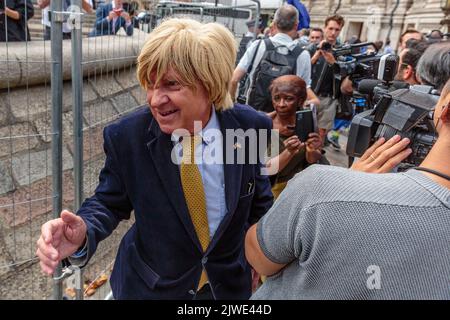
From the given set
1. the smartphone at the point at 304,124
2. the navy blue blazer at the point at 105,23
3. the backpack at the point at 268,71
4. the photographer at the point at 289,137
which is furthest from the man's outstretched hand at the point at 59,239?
the backpack at the point at 268,71

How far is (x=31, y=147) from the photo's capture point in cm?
241

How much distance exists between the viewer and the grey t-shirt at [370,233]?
78cm

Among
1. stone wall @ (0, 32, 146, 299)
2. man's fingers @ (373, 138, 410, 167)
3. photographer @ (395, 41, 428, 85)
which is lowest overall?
stone wall @ (0, 32, 146, 299)

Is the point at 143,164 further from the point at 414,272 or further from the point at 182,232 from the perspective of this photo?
the point at 414,272

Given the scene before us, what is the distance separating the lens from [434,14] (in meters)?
17.7

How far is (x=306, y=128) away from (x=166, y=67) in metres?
1.43

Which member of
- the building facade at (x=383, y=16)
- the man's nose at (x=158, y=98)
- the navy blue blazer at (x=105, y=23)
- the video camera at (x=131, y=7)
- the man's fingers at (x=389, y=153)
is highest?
the building facade at (x=383, y=16)

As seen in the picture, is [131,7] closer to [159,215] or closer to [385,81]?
[385,81]

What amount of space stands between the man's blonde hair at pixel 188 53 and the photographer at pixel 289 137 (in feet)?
3.23

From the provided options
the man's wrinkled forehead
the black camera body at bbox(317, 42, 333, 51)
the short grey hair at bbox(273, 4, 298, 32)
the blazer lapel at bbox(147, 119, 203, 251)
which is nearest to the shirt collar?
the blazer lapel at bbox(147, 119, 203, 251)

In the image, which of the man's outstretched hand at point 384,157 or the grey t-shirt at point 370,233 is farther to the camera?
the man's outstretched hand at point 384,157

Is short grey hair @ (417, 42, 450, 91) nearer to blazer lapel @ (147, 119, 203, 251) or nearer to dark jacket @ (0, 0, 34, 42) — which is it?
blazer lapel @ (147, 119, 203, 251)

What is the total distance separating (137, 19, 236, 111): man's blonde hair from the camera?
4.28 ft

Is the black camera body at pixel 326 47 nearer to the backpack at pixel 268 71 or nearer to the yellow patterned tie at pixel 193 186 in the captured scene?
the backpack at pixel 268 71
